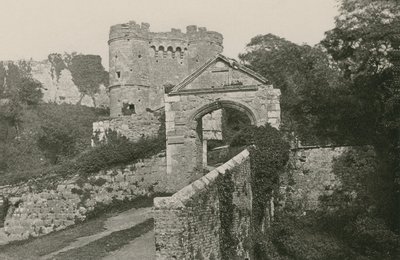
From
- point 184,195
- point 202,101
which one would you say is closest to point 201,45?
point 202,101

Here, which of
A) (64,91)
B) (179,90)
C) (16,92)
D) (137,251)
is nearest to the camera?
(137,251)

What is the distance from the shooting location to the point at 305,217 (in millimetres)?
18625

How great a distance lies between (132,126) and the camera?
121 ft

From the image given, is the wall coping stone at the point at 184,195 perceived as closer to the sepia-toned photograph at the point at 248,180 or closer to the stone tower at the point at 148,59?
the sepia-toned photograph at the point at 248,180

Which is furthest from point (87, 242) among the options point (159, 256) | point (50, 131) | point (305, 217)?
point (50, 131)

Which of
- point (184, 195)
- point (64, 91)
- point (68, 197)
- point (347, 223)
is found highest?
point (64, 91)

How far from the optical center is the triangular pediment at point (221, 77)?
21.1 metres

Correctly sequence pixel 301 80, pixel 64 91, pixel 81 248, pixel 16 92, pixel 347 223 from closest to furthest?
pixel 81 248 → pixel 347 223 → pixel 301 80 → pixel 16 92 → pixel 64 91

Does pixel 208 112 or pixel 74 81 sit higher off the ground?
pixel 74 81

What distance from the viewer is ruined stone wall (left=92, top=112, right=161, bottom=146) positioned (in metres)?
34.8

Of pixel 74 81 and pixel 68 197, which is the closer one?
pixel 68 197

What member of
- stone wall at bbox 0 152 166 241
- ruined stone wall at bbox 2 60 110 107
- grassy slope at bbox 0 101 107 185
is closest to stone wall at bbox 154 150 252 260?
stone wall at bbox 0 152 166 241

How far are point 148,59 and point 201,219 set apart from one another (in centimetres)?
4499

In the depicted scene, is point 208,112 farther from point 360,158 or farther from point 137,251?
point 137,251
